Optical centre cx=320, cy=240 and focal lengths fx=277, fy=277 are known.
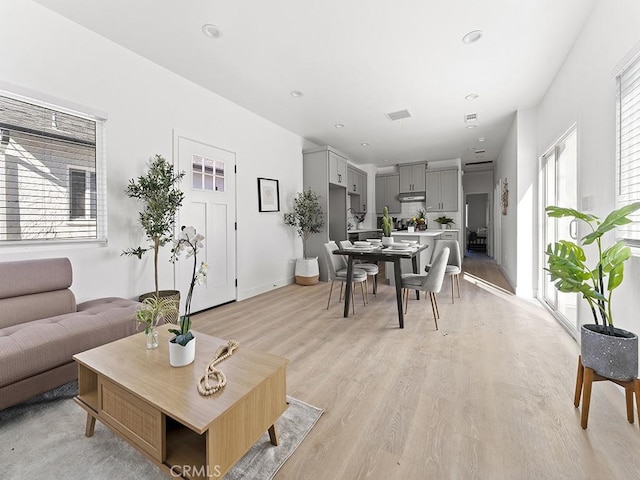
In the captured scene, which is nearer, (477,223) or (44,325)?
(44,325)

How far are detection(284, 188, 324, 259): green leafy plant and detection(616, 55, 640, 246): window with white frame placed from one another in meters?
3.82

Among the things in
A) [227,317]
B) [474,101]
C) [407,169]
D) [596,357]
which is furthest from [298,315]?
[407,169]

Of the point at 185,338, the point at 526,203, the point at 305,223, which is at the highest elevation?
the point at 526,203

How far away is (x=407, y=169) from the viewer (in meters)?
7.72

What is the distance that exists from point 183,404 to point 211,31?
2.82 m

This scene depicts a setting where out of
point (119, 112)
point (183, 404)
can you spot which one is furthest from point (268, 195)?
point (183, 404)

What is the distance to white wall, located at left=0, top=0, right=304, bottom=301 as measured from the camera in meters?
2.12

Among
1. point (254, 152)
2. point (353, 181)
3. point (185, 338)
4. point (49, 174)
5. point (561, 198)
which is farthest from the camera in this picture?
point (353, 181)

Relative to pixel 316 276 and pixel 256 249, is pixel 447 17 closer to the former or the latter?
pixel 256 249

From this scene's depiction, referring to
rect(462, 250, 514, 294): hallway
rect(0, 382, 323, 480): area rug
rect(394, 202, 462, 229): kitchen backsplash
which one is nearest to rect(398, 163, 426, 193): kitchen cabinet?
rect(394, 202, 462, 229): kitchen backsplash

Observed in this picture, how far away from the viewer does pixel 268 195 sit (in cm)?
449

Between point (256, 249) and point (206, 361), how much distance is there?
9.77ft

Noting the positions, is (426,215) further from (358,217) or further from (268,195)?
(268,195)

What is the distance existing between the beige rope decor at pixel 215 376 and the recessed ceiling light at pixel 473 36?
3.10 m
